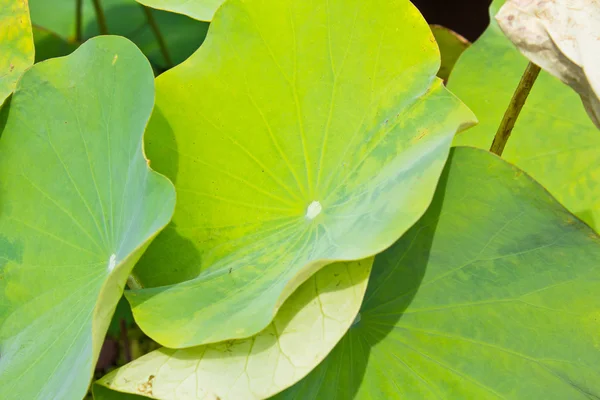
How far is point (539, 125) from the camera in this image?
91cm

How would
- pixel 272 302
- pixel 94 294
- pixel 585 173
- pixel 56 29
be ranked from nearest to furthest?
pixel 272 302 → pixel 94 294 → pixel 585 173 → pixel 56 29

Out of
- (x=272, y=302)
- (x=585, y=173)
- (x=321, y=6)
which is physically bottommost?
(x=585, y=173)

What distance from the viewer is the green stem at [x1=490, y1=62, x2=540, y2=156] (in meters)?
0.73

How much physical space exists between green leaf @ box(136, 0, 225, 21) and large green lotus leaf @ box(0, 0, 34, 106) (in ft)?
0.57

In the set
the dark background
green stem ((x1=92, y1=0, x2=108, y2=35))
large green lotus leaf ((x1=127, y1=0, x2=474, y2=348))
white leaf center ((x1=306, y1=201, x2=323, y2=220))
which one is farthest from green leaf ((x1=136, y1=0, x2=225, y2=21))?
the dark background

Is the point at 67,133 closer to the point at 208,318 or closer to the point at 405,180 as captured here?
the point at 208,318

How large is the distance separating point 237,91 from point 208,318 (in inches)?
10.6

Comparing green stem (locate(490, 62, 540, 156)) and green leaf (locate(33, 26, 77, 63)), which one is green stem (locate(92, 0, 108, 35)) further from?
green stem (locate(490, 62, 540, 156))

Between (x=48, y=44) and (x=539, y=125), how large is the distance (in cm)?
97

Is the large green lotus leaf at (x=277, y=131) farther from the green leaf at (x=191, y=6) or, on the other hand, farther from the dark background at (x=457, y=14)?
the dark background at (x=457, y=14)

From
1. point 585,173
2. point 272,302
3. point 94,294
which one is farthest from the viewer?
point 585,173

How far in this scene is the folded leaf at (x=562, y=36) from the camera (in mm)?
602

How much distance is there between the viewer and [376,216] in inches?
23.1

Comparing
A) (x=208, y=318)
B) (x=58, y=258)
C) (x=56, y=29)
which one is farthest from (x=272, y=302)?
(x=56, y=29)
